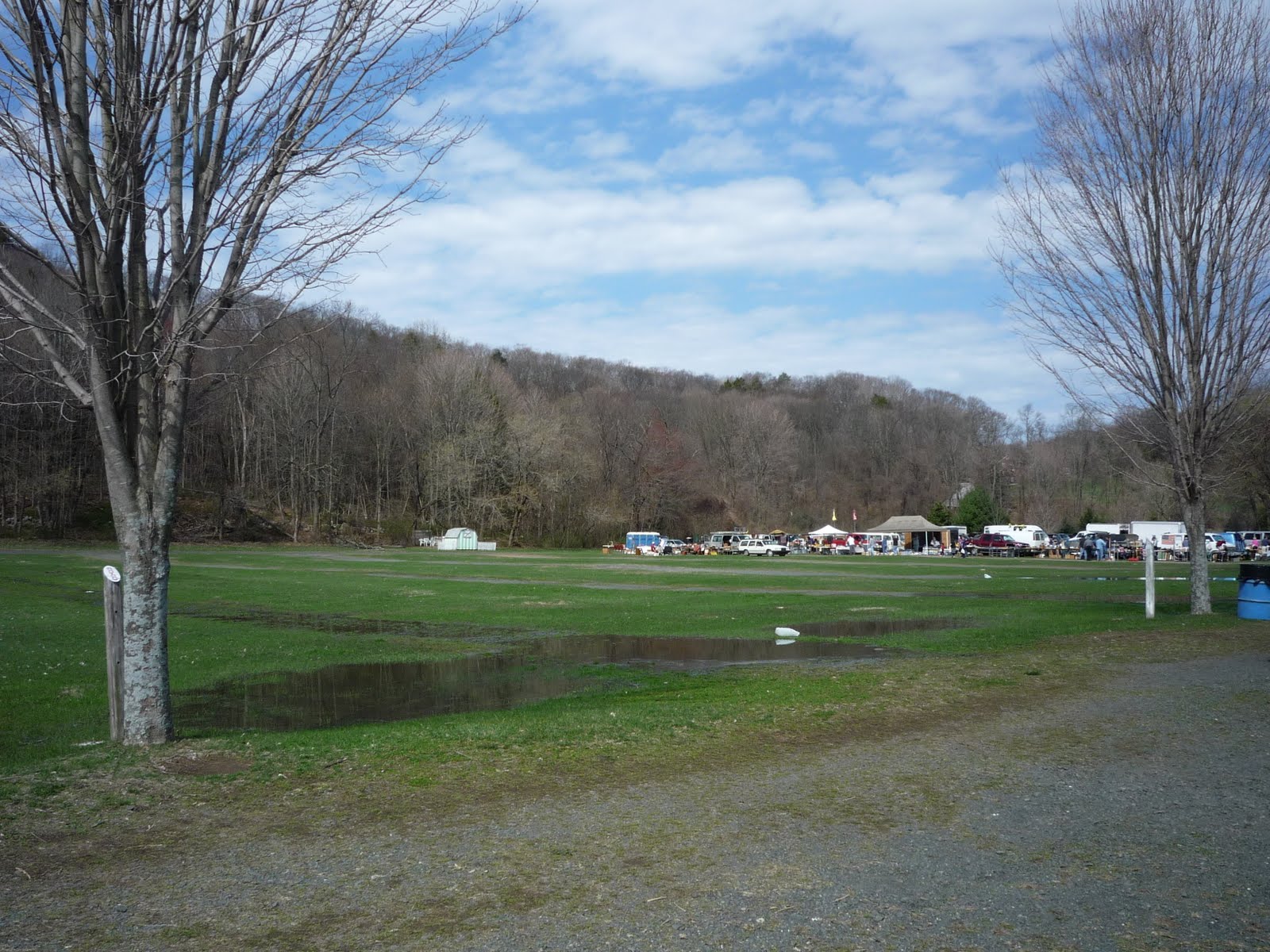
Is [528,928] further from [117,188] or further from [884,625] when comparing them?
[884,625]

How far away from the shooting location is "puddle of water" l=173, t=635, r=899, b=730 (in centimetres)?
1226

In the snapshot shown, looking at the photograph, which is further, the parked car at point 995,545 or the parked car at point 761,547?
the parked car at point 761,547

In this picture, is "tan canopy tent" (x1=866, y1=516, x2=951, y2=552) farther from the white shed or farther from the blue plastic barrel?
the blue plastic barrel

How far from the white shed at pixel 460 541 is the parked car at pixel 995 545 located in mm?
46284

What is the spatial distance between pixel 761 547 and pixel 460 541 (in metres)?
28.4

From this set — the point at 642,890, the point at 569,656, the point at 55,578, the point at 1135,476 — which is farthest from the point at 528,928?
the point at 55,578

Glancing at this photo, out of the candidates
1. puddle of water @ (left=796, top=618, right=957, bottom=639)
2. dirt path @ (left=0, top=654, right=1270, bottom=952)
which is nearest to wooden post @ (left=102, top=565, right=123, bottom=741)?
dirt path @ (left=0, top=654, right=1270, bottom=952)

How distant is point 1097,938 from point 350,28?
31.3 ft

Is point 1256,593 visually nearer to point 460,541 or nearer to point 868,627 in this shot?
point 868,627

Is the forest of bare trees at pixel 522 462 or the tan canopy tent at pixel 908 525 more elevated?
the forest of bare trees at pixel 522 462

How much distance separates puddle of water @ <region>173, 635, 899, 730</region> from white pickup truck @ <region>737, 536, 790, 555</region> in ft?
214

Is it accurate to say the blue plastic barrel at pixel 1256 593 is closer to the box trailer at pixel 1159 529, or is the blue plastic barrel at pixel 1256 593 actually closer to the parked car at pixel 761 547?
the box trailer at pixel 1159 529

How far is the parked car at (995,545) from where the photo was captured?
8262 centimetres

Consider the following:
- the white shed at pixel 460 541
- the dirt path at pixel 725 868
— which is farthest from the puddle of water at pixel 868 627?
the white shed at pixel 460 541
